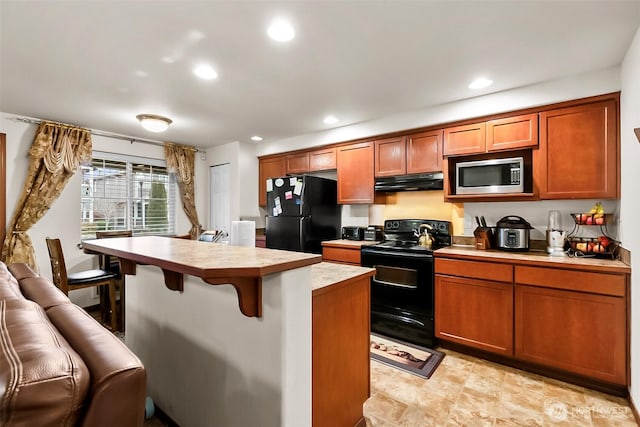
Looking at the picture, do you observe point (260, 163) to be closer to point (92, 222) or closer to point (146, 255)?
point (92, 222)

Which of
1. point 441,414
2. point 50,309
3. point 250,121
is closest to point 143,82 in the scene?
point 250,121

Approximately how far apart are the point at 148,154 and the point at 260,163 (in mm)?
1668

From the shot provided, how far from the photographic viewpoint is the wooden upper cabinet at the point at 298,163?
14.4ft

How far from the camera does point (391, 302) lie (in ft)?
10.4

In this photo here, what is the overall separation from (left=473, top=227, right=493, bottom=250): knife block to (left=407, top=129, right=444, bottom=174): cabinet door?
73cm

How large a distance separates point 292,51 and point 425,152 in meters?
1.84

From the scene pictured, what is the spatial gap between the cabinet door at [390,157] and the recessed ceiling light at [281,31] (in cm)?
192

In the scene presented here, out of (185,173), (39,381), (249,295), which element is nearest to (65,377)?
(39,381)

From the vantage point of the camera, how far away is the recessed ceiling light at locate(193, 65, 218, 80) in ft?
7.75

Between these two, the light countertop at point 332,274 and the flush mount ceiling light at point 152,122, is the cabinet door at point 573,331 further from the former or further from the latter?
the flush mount ceiling light at point 152,122

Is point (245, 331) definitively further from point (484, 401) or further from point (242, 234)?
point (484, 401)

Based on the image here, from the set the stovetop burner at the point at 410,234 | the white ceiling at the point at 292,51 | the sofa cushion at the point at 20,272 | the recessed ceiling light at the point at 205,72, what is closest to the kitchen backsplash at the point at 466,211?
the stovetop burner at the point at 410,234

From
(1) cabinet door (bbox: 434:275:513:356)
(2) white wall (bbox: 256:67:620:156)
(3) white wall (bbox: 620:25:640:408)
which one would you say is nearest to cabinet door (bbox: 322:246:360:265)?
(1) cabinet door (bbox: 434:275:513:356)

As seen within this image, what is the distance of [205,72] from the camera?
8.01 ft
